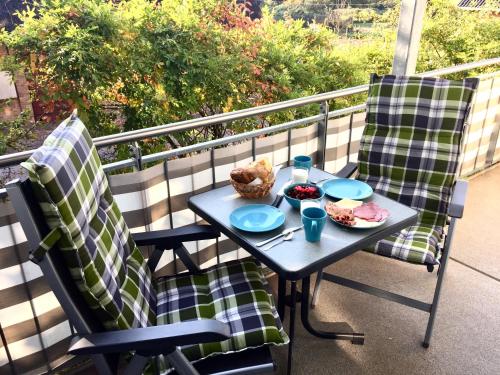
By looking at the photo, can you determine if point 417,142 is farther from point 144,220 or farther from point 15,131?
point 15,131

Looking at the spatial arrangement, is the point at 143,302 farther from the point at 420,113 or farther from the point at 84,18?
the point at 84,18

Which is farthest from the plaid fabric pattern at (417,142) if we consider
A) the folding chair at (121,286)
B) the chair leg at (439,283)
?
the folding chair at (121,286)

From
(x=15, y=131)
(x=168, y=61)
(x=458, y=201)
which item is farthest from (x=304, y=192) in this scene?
(x=15, y=131)

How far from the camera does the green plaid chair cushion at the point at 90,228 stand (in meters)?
1.31

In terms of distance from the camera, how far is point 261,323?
1641 mm

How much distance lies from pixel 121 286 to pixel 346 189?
113 centimetres

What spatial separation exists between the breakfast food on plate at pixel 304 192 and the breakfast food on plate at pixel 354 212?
0.08m

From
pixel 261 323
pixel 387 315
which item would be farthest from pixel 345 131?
pixel 261 323

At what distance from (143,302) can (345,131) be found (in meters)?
1.94

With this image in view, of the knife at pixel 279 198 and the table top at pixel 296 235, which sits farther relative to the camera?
the knife at pixel 279 198

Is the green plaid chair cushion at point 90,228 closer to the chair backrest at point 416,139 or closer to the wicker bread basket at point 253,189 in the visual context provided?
the wicker bread basket at point 253,189

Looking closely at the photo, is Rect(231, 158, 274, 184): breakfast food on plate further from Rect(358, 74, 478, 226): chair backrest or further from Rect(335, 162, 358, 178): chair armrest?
Rect(358, 74, 478, 226): chair backrest

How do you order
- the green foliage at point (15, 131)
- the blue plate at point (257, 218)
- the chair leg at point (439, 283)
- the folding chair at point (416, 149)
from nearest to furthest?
the blue plate at point (257, 218) → the chair leg at point (439, 283) → the folding chair at point (416, 149) → the green foliage at point (15, 131)

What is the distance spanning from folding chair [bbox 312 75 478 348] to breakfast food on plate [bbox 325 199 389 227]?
495 millimetres
